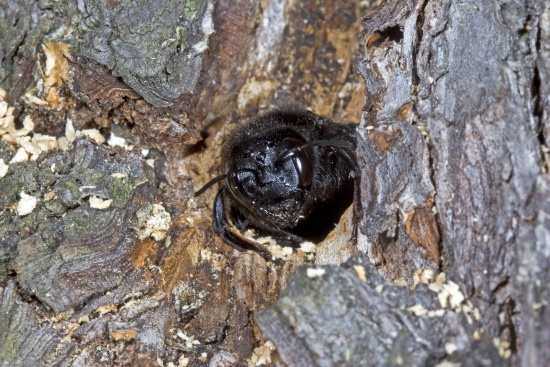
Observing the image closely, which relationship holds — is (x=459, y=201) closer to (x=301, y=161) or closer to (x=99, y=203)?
(x=301, y=161)

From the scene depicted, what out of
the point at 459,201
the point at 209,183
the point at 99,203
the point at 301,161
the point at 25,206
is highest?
the point at 459,201

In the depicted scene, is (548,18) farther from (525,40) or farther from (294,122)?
(294,122)

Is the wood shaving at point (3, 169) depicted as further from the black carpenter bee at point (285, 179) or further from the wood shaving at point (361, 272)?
the wood shaving at point (361, 272)

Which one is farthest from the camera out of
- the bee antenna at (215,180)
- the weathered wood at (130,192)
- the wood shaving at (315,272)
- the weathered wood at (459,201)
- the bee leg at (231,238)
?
the bee antenna at (215,180)

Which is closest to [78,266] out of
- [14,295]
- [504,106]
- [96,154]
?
[14,295]

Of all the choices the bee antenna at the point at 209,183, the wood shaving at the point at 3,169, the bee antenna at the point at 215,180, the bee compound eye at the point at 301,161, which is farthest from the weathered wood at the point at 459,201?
the wood shaving at the point at 3,169

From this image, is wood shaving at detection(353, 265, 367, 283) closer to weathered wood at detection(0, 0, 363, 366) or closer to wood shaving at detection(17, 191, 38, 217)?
weathered wood at detection(0, 0, 363, 366)

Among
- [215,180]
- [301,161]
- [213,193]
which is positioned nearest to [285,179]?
[301,161]
